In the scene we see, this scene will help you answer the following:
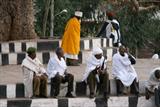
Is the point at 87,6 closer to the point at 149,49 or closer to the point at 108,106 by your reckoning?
the point at 149,49

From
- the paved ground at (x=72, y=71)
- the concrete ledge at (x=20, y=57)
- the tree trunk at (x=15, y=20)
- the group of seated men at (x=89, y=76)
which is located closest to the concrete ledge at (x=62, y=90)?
the group of seated men at (x=89, y=76)

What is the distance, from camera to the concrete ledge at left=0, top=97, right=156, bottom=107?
10.5 m

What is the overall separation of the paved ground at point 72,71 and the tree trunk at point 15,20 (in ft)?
5.36

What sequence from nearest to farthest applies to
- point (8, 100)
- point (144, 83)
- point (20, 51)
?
point (8, 100) < point (144, 83) < point (20, 51)

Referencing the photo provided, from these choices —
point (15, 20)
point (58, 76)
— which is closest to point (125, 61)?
point (58, 76)

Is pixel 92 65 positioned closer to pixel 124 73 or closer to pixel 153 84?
pixel 124 73

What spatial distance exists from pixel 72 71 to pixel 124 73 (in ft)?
6.71

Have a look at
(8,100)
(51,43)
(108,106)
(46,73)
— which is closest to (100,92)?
(108,106)

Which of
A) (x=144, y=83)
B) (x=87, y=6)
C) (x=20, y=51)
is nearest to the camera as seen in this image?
(x=144, y=83)

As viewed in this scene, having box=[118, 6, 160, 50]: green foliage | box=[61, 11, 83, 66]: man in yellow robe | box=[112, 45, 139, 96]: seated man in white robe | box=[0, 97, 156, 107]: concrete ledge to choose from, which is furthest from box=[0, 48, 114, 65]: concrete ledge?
box=[118, 6, 160, 50]: green foliage

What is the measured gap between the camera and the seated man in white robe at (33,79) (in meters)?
10.5

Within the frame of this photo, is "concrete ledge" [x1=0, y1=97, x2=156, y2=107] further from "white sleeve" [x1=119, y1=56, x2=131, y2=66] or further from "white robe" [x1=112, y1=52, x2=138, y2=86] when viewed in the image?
"white sleeve" [x1=119, y1=56, x2=131, y2=66]

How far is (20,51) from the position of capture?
14.9 metres

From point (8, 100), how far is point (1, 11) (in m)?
5.37
